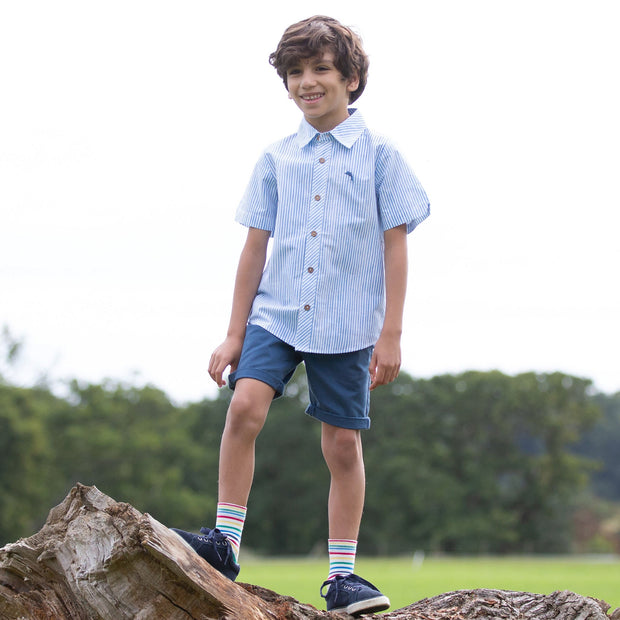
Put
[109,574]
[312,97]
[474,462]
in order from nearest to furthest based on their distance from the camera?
[109,574] → [312,97] → [474,462]

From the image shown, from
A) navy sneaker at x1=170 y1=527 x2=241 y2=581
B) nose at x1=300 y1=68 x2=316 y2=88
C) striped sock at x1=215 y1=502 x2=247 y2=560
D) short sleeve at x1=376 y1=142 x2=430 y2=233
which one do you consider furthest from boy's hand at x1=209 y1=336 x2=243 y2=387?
nose at x1=300 y1=68 x2=316 y2=88

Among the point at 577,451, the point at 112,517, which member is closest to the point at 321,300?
the point at 112,517

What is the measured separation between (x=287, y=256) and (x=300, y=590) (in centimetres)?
1178

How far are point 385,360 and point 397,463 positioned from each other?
37721 millimetres

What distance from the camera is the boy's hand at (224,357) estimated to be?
3.40m

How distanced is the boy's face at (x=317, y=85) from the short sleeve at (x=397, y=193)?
0.28 meters

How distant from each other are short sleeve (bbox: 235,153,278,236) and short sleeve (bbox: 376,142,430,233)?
0.44 meters

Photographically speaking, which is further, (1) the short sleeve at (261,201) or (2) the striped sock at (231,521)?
(1) the short sleeve at (261,201)

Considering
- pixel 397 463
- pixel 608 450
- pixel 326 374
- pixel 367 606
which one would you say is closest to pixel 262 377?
pixel 326 374

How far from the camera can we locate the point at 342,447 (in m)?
3.42

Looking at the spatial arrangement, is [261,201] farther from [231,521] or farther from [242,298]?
[231,521]

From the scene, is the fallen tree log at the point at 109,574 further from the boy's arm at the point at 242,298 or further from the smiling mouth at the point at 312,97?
the smiling mouth at the point at 312,97

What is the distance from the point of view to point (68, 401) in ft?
139

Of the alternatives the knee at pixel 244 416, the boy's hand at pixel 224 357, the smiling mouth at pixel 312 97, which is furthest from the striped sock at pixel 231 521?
the smiling mouth at pixel 312 97
